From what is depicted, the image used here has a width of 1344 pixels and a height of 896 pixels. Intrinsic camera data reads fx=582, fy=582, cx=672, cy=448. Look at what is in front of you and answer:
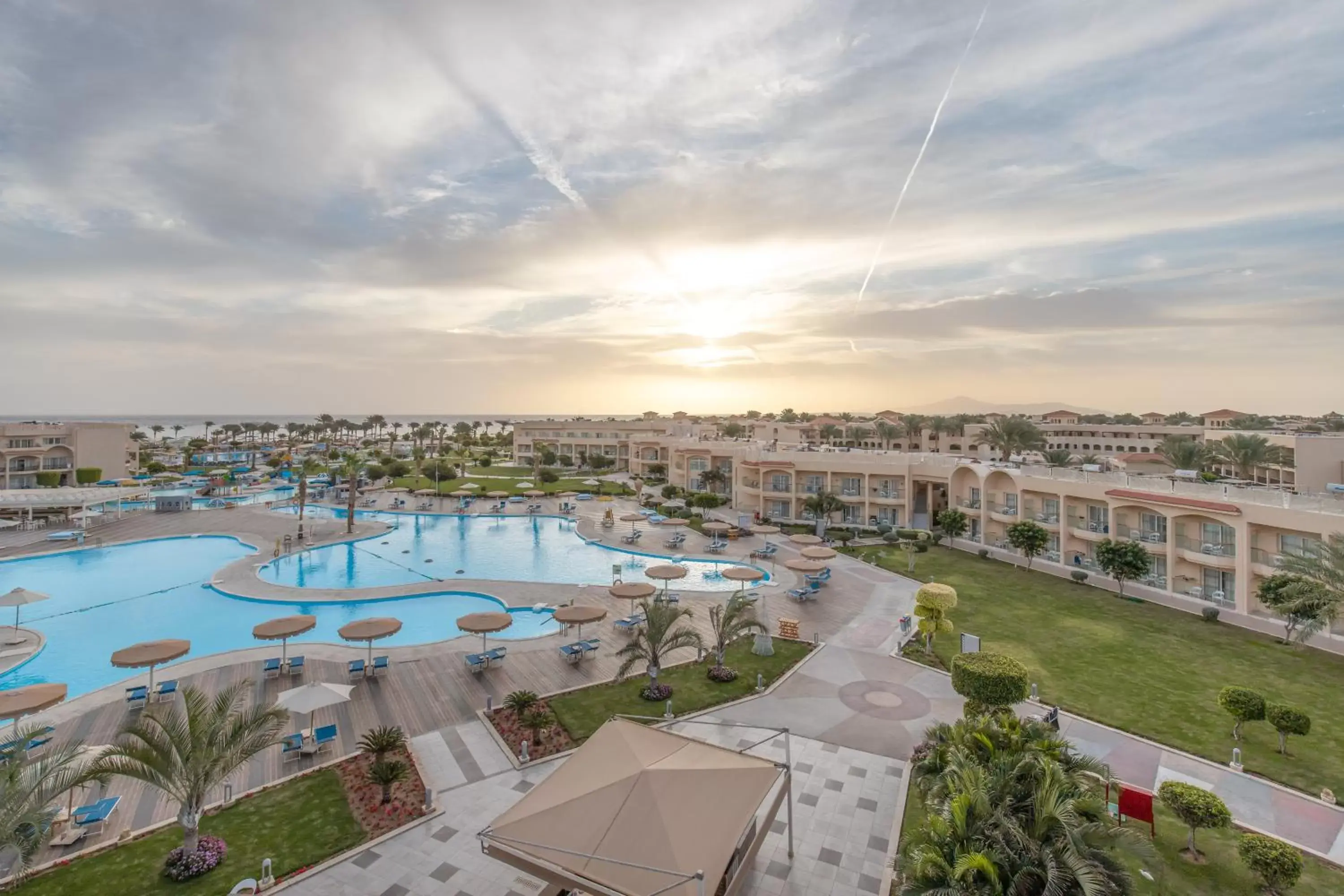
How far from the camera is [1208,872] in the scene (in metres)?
9.74

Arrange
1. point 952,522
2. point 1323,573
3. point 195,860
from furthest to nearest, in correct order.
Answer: point 952,522, point 1323,573, point 195,860

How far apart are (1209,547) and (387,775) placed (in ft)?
99.6

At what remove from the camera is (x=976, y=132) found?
24.7m

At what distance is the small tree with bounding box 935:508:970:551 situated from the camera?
3325 cm

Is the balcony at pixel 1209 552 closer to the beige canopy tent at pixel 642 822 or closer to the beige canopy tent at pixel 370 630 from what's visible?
the beige canopy tent at pixel 642 822

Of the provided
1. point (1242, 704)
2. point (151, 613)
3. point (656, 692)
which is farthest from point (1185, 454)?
point (151, 613)

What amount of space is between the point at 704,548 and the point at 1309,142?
103ft

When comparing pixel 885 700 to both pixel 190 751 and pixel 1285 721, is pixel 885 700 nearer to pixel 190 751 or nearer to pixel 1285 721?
pixel 1285 721

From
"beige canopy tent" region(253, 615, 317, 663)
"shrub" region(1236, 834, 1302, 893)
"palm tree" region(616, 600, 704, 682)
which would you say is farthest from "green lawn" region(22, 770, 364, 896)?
"shrub" region(1236, 834, 1302, 893)

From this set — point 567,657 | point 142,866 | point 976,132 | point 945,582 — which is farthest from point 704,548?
point 142,866

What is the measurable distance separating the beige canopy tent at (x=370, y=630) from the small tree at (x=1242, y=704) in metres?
21.9

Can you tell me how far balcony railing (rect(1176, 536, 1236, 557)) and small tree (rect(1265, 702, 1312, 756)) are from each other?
12385mm

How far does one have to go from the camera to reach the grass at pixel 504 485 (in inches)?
2221

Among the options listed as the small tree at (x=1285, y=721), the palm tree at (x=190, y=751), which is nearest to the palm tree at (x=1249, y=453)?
the small tree at (x=1285, y=721)
